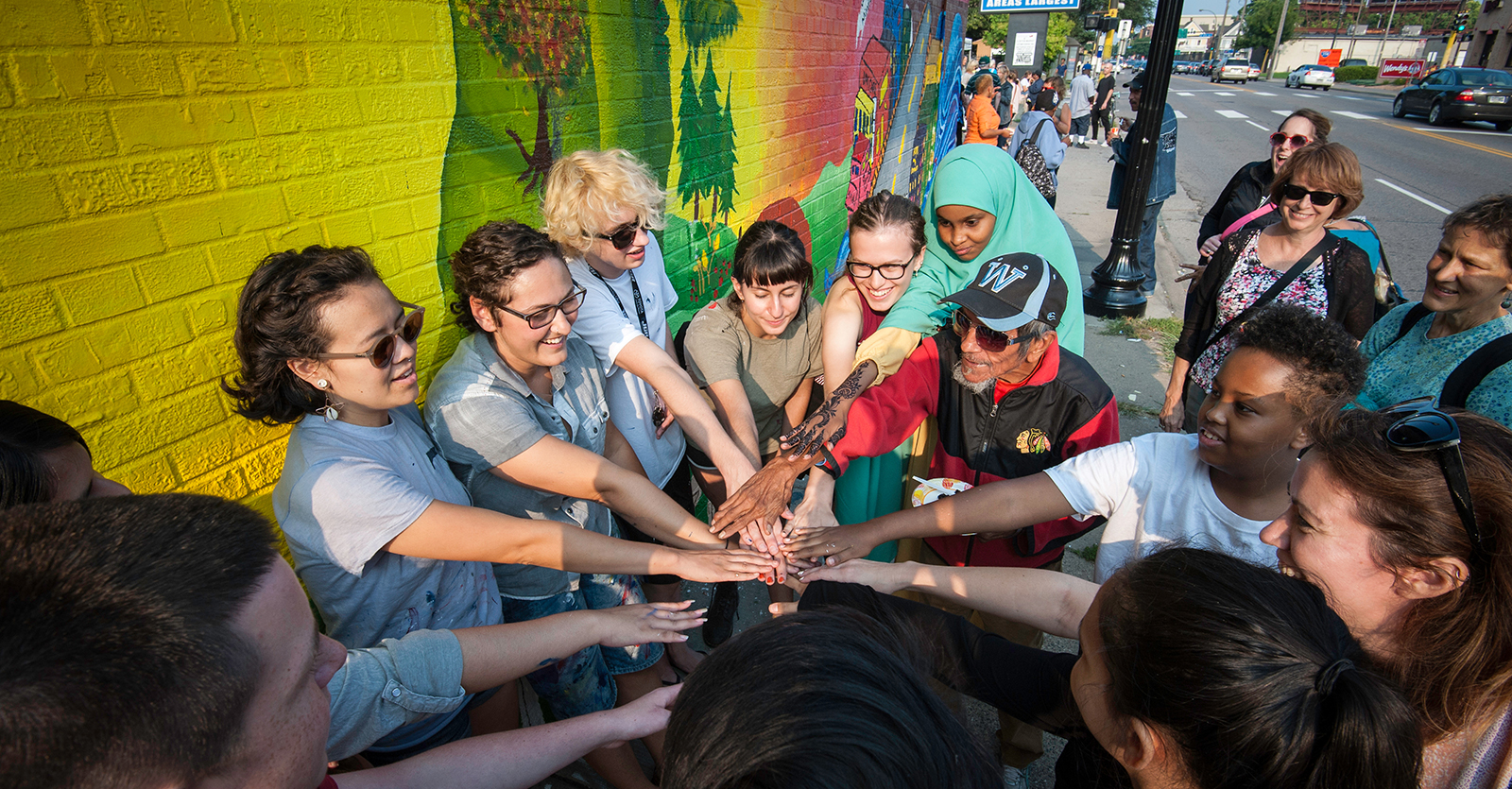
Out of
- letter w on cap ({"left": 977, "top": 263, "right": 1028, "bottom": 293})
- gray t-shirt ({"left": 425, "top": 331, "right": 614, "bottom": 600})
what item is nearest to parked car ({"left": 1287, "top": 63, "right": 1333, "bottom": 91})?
letter w on cap ({"left": 977, "top": 263, "right": 1028, "bottom": 293})

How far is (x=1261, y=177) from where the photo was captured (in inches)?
170

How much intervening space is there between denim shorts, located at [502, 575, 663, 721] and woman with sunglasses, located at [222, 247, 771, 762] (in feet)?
1.23

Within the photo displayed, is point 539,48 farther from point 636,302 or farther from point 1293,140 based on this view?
point 1293,140

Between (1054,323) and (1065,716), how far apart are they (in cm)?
116

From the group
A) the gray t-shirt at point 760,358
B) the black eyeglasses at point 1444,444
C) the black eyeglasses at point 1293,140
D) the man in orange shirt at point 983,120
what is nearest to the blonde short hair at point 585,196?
the gray t-shirt at point 760,358

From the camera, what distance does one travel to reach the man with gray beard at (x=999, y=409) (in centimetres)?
201

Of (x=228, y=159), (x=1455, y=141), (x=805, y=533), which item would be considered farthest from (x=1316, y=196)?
(x=1455, y=141)

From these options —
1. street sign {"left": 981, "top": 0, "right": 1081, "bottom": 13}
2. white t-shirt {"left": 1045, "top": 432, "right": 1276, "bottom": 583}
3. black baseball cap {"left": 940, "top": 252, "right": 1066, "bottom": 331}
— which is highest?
street sign {"left": 981, "top": 0, "right": 1081, "bottom": 13}

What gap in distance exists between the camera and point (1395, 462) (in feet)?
4.02

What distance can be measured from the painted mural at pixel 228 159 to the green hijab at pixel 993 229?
143 centimetres

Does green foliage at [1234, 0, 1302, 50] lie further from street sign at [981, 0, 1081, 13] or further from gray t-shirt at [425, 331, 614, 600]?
gray t-shirt at [425, 331, 614, 600]

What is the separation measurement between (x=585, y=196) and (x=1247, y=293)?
3.11 metres

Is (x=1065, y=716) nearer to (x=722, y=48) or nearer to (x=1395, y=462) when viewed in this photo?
(x=1395, y=462)

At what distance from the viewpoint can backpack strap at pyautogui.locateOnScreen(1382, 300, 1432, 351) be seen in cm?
245
